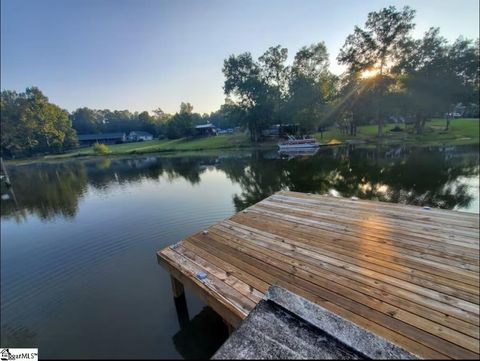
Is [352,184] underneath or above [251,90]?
underneath

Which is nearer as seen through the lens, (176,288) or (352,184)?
(176,288)

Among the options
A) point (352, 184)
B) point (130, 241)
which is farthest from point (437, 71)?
point (130, 241)

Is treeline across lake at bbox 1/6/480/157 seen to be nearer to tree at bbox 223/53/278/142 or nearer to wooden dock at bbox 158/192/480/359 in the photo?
tree at bbox 223/53/278/142

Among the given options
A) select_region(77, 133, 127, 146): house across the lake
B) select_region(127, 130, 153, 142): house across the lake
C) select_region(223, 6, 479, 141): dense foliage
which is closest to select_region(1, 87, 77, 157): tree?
select_region(77, 133, 127, 146): house across the lake

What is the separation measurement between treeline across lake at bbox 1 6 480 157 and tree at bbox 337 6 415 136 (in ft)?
0.26

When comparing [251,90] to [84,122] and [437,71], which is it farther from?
[84,122]

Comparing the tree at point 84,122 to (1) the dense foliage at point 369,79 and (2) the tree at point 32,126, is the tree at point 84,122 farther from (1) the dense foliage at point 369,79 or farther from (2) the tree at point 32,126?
(1) the dense foliage at point 369,79

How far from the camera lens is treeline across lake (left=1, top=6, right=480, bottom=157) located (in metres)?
22.6

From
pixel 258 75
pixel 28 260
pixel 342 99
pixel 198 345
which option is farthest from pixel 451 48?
pixel 28 260

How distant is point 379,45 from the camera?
23062mm

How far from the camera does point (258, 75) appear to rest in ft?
103

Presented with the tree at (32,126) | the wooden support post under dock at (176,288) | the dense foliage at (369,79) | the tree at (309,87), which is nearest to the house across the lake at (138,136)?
the tree at (32,126)

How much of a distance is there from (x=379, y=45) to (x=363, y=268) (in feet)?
92.3

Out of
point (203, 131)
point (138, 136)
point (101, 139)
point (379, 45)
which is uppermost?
point (379, 45)
